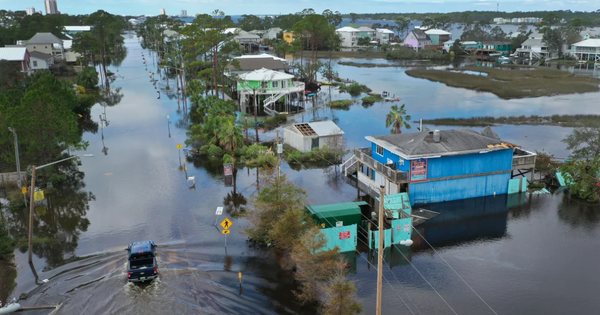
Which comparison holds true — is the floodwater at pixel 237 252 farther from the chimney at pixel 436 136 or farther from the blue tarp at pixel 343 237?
the chimney at pixel 436 136

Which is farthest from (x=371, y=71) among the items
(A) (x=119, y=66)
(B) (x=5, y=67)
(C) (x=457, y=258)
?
(C) (x=457, y=258)

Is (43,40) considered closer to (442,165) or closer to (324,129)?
(324,129)

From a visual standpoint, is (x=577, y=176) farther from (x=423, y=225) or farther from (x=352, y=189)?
(x=352, y=189)

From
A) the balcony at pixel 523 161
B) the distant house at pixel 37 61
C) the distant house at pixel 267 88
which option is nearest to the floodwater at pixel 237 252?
the balcony at pixel 523 161

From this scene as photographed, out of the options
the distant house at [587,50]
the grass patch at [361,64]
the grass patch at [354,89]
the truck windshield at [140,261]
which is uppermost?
the distant house at [587,50]

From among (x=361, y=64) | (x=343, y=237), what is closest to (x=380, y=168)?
(x=343, y=237)

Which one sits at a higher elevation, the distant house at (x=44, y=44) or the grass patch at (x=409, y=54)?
→ the distant house at (x=44, y=44)

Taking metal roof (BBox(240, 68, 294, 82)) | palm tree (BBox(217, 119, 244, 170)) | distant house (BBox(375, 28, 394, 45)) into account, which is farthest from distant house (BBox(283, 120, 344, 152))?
distant house (BBox(375, 28, 394, 45))
